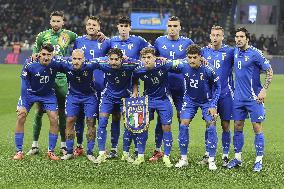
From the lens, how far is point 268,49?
Result: 41.8 m

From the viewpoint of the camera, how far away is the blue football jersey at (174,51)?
10.3 m

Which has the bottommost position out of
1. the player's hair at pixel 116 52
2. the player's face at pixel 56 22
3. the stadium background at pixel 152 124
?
the stadium background at pixel 152 124

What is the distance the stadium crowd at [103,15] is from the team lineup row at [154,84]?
3152cm

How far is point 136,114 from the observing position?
991cm

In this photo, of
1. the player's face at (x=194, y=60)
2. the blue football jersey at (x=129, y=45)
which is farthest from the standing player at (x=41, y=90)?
the player's face at (x=194, y=60)

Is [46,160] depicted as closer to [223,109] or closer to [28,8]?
[223,109]

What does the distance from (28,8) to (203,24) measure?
14.0 meters

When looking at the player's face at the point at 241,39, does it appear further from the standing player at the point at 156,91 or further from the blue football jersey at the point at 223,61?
the standing player at the point at 156,91

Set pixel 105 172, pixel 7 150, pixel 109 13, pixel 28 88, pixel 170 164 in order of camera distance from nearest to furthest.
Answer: pixel 105 172 < pixel 170 164 < pixel 28 88 < pixel 7 150 < pixel 109 13

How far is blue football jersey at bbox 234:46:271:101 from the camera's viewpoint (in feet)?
30.9

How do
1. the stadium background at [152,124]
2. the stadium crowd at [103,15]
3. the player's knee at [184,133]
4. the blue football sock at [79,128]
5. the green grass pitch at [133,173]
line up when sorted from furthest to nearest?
the stadium crowd at [103,15] → the blue football sock at [79,128] → the player's knee at [184,133] → the stadium background at [152,124] → the green grass pitch at [133,173]

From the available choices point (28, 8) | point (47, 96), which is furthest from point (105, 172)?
point (28, 8)

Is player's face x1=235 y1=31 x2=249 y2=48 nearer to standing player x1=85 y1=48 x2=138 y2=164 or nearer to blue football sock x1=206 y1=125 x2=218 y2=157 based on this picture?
blue football sock x1=206 y1=125 x2=218 y2=157

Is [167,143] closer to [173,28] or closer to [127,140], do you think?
[127,140]
